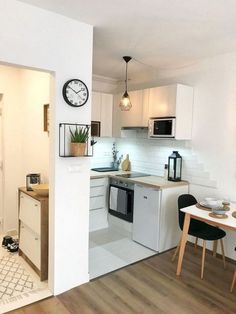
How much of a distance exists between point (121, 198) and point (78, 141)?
1769mm

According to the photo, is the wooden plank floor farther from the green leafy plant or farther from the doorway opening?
the green leafy plant

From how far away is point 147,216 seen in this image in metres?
3.46

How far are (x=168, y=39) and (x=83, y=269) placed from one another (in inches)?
102

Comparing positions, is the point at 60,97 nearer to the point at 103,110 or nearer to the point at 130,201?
the point at 130,201

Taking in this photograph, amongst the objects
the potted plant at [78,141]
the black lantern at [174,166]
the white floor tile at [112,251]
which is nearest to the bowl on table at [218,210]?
the black lantern at [174,166]

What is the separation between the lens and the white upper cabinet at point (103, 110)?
4.32 meters

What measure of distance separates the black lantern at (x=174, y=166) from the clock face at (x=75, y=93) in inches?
71.1

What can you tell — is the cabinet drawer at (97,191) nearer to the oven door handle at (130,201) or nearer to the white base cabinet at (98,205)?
the white base cabinet at (98,205)

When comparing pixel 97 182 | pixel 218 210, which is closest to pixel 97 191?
pixel 97 182

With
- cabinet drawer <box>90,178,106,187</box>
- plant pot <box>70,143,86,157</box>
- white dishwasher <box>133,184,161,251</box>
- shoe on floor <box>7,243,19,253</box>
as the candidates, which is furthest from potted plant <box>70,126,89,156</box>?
shoe on floor <box>7,243,19,253</box>

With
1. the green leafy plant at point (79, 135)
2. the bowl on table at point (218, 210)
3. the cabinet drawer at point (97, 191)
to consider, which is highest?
the green leafy plant at point (79, 135)

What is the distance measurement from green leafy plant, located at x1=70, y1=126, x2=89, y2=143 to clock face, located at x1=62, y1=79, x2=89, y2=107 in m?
0.23

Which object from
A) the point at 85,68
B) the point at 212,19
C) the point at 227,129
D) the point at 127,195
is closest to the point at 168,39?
the point at 212,19

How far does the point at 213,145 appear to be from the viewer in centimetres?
335
